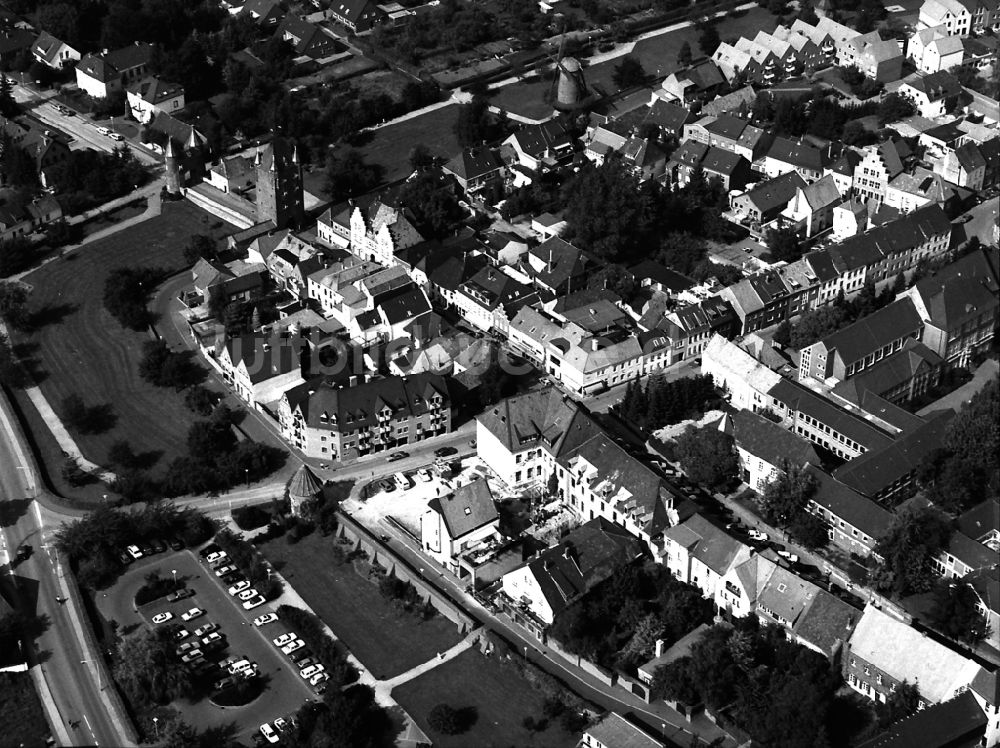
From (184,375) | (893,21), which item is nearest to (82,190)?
(184,375)

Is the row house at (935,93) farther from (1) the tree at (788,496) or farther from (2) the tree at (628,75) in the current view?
(1) the tree at (788,496)

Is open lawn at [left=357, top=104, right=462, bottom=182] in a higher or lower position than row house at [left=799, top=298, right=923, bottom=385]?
lower

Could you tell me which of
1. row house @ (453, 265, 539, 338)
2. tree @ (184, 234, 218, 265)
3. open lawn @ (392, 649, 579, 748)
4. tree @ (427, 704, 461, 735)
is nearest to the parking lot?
open lawn @ (392, 649, 579, 748)

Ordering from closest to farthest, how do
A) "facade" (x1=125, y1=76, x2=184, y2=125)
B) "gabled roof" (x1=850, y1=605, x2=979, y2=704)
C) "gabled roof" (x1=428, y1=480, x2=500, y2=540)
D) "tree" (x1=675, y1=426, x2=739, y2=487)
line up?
"gabled roof" (x1=850, y1=605, x2=979, y2=704) → "gabled roof" (x1=428, y1=480, x2=500, y2=540) → "tree" (x1=675, y1=426, x2=739, y2=487) → "facade" (x1=125, y1=76, x2=184, y2=125)

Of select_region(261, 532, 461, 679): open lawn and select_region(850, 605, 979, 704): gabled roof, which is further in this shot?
select_region(261, 532, 461, 679): open lawn

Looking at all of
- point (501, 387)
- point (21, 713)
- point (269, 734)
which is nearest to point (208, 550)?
point (21, 713)

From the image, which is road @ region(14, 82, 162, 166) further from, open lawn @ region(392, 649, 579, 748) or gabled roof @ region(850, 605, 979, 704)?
gabled roof @ region(850, 605, 979, 704)

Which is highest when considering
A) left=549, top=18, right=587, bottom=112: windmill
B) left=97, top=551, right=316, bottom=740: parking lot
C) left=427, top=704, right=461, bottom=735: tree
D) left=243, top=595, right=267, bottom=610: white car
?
left=549, top=18, right=587, bottom=112: windmill

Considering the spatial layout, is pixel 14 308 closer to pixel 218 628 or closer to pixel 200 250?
pixel 200 250
